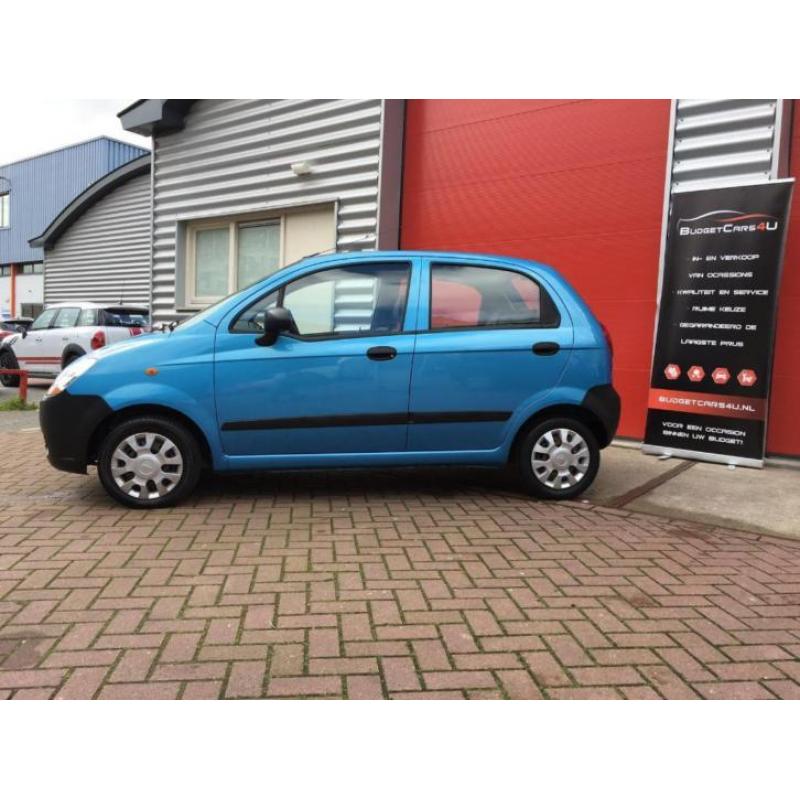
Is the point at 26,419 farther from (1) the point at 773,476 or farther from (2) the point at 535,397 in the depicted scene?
(1) the point at 773,476

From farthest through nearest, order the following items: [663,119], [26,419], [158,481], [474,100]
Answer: [26,419] < [474,100] < [663,119] < [158,481]

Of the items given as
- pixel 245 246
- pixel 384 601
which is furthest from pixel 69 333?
pixel 384 601

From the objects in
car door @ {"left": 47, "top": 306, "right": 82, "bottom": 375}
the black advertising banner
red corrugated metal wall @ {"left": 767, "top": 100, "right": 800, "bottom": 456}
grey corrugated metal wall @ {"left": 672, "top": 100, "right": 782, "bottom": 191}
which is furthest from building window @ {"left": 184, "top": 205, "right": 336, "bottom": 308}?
red corrugated metal wall @ {"left": 767, "top": 100, "right": 800, "bottom": 456}

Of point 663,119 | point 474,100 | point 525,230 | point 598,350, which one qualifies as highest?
point 474,100

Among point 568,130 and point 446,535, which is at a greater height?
point 568,130

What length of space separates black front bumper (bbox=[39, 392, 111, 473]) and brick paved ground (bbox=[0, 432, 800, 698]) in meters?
0.36

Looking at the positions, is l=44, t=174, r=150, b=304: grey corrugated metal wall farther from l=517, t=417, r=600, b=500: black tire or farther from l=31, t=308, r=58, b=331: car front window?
l=517, t=417, r=600, b=500: black tire

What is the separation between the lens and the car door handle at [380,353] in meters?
4.51

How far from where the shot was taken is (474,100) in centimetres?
802

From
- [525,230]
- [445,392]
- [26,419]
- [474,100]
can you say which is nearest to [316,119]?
[474,100]

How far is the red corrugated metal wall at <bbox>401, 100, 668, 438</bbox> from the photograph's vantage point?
22.4ft

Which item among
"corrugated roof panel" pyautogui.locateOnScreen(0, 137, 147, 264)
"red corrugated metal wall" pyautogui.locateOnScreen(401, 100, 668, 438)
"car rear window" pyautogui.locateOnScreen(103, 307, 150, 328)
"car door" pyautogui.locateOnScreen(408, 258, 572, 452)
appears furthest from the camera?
Answer: "corrugated roof panel" pyautogui.locateOnScreen(0, 137, 147, 264)

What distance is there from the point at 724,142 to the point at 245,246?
6.98 m

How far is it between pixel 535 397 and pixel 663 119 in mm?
3703
